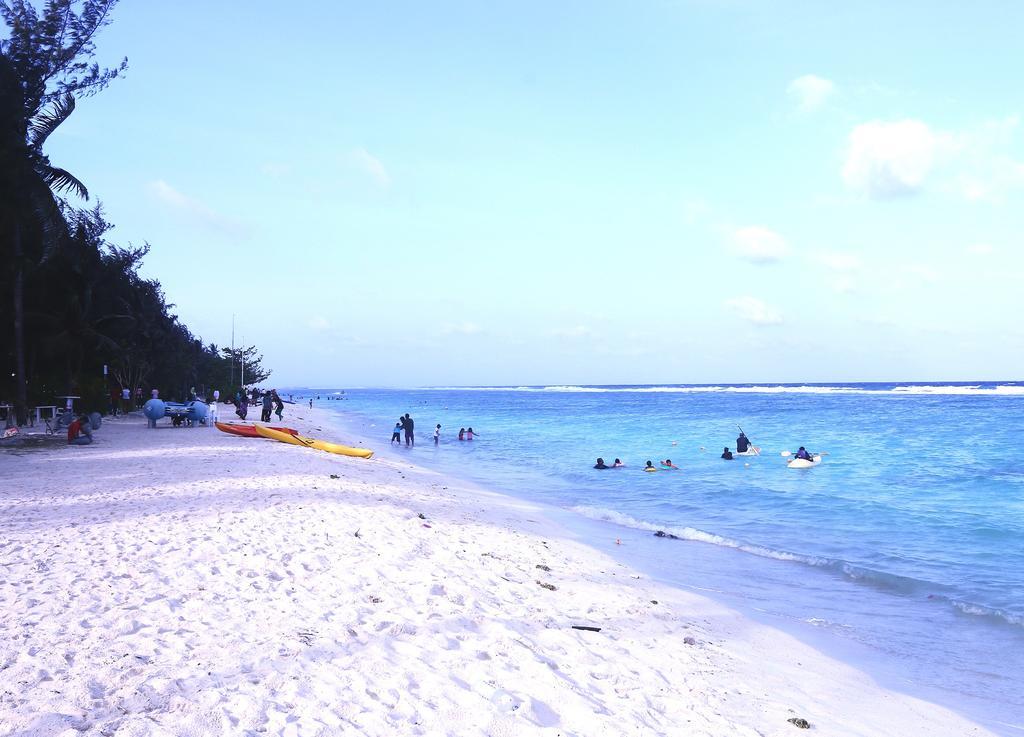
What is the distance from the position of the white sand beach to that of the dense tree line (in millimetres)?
14844

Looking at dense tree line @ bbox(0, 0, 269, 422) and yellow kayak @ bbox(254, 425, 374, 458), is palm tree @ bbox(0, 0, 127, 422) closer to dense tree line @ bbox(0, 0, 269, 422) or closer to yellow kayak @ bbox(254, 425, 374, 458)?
dense tree line @ bbox(0, 0, 269, 422)

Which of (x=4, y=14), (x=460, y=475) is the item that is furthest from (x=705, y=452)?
(x=4, y=14)

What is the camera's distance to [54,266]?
85.1 feet

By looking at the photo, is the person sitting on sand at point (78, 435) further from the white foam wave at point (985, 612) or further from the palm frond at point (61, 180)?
the white foam wave at point (985, 612)

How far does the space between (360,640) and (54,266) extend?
27395 millimetres

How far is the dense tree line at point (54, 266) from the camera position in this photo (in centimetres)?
2077

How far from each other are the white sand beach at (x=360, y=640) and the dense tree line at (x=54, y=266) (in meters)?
14.8

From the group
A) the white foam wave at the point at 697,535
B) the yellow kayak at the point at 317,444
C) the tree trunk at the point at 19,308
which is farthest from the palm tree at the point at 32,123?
the white foam wave at the point at 697,535

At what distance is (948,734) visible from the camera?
521cm

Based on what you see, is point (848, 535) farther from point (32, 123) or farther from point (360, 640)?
point (32, 123)

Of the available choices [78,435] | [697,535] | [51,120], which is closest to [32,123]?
[51,120]

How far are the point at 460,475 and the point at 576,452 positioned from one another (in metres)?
10.8

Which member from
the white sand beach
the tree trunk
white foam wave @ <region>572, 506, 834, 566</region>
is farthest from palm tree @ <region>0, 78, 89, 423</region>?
white foam wave @ <region>572, 506, 834, 566</region>

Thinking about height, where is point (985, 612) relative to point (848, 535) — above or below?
above
